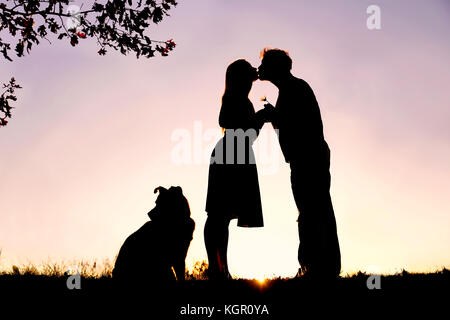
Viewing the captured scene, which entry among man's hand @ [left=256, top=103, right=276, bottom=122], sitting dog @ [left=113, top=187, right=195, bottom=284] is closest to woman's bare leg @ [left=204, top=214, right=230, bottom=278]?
sitting dog @ [left=113, top=187, right=195, bottom=284]

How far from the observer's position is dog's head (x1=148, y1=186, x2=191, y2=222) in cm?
567

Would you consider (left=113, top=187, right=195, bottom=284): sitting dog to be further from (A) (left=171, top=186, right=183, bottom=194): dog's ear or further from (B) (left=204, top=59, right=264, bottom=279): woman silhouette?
(B) (left=204, top=59, right=264, bottom=279): woman silhouette

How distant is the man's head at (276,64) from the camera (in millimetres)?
6766

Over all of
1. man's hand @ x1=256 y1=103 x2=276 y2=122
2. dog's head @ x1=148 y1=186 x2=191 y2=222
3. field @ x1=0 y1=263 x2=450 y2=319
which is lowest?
field @ x1=0 y1=263 x2=450 y2=319

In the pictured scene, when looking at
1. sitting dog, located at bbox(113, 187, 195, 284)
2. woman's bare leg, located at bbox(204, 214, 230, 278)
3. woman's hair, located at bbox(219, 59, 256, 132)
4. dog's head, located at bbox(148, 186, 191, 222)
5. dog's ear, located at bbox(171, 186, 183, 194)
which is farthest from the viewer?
woman's hair, located at bbox(219, 59, 256, 132)

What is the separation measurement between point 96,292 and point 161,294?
2.63 ft

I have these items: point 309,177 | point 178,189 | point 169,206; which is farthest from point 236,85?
point 169,206

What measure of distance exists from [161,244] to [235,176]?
2004 mm

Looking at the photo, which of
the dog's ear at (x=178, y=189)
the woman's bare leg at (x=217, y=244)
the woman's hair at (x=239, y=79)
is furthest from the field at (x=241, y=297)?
the woman's hair at (x=239, y=79)

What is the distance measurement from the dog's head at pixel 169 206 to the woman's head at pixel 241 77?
2.12 meters

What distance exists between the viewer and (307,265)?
6516 millimetres

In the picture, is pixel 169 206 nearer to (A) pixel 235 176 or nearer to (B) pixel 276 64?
(A) pixel 235 176

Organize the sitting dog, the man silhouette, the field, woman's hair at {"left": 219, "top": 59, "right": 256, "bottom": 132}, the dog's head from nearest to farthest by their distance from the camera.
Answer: the field, the sitting dog, the dog's head, the man silhouette, woman's hair at {"left": 219, "top": 59, "right": 256, "bottom": 132}

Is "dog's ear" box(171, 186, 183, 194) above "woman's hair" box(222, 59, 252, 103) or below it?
below
